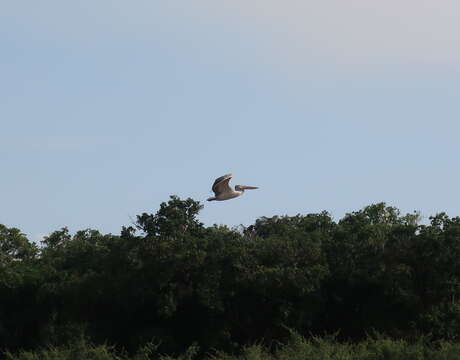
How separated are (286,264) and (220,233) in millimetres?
3455

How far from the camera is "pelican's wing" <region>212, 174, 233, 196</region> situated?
2597 cm

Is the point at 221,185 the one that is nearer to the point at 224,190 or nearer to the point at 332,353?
the point at 224,190

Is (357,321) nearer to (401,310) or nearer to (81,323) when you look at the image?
(401,310)

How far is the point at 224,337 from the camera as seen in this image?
39.2m

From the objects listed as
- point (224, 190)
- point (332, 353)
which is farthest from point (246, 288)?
point (224, 190)

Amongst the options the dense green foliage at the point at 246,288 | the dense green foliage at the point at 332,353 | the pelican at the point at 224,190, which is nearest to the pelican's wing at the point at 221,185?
the pelican at the point at 224,190

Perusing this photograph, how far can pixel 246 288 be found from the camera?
4025 centimetres

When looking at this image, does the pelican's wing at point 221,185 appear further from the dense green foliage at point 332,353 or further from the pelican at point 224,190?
the dense green foliage at point 332,353

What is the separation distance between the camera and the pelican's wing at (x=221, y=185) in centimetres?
2597

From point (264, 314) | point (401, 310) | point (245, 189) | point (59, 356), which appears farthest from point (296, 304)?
point (245, 189)

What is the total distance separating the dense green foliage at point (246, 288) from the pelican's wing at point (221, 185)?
41.5 ft

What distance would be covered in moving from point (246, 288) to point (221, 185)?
14.7 meters

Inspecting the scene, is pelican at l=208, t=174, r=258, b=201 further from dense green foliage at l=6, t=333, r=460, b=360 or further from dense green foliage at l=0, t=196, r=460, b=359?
dense green foliage at l=0, t=196, r=460, b=359

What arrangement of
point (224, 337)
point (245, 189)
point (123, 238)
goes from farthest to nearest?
point (123, 238) < point (224, 337) < point (245, 189)
